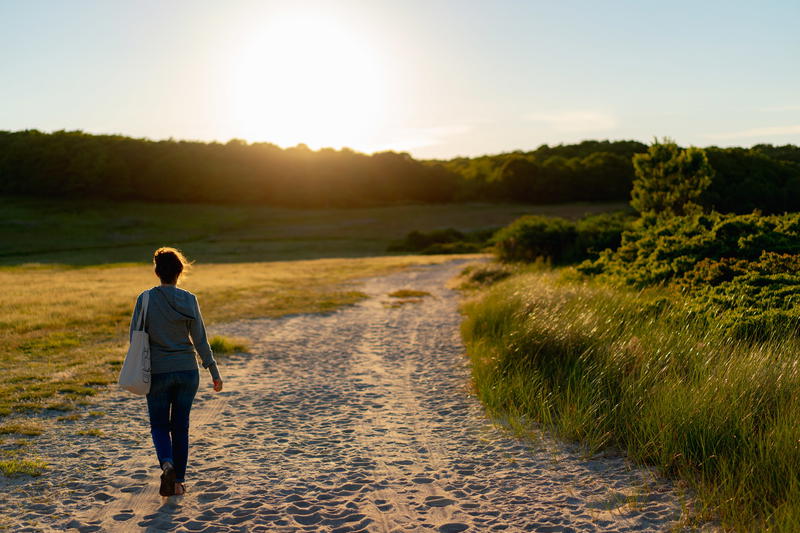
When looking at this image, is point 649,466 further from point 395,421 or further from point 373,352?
point 373,352

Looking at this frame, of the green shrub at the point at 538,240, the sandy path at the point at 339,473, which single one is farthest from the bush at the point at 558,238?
the sandy path at the point at 339,473

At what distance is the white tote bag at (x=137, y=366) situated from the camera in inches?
219

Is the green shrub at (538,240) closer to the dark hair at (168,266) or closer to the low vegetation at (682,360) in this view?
the low vegetation at (682,360)

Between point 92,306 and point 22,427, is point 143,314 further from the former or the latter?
point 92,306

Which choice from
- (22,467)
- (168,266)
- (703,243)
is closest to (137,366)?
(168,266)

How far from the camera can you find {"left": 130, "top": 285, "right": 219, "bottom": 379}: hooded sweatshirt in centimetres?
581

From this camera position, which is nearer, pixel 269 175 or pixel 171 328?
pixel 171 328

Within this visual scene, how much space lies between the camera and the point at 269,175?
332ft

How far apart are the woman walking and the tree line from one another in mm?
90673

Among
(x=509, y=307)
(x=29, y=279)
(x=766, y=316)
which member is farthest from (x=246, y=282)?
(x=766, y=316)

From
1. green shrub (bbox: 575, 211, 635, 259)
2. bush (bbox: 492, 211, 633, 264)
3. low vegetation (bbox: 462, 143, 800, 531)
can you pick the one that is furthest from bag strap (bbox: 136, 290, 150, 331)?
bush (bbox: 492, 211, 633, 264)

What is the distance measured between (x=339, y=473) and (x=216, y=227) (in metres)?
75.0

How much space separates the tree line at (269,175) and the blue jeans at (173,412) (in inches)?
3578

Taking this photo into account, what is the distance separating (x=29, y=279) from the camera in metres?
30.8
